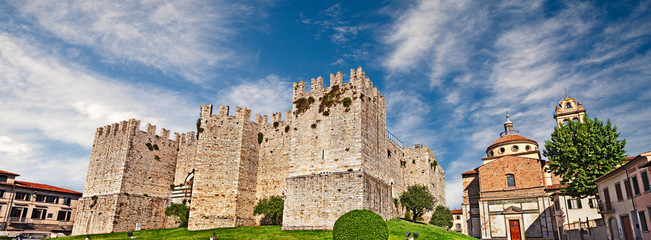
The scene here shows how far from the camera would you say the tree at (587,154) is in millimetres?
31672

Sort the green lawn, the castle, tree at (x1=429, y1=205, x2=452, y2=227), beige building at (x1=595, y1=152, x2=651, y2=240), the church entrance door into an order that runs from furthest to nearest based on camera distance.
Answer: tree at (x1=429, y1=205, x2=452, y2=227) → the church entrance door → the castle → the green lawn → beige building at (x1=595, y1=152, x2=651, y2=240)

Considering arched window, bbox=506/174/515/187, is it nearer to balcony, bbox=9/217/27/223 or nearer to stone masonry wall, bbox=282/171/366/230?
stone masonry wall, bbox=282/171/366/230

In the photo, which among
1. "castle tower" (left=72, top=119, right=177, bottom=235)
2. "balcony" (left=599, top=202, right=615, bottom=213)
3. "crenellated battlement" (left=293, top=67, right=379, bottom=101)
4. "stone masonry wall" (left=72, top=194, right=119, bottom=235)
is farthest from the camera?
"castle tower" (left=72, top=119, right=177, bottom=235)

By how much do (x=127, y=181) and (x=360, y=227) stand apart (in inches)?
1202

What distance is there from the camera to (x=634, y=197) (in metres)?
27.2

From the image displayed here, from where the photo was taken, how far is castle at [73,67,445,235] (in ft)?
106

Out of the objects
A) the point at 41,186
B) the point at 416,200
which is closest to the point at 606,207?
the point at 416,200

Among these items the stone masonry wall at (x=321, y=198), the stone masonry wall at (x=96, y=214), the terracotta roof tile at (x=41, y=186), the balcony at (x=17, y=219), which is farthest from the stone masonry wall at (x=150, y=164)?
the stone masonry wall at (x=321, y=198)

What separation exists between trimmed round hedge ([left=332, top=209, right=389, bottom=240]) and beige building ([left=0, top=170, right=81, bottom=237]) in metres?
41.5

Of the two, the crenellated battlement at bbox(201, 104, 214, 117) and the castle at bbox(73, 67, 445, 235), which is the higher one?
the crenellated battlement at bbox(201, 104, 214, 117)

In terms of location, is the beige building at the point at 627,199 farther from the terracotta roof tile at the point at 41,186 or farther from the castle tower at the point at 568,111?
the terracotta roof tile at the point at 41,186

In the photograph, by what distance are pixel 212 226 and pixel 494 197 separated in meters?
33.2

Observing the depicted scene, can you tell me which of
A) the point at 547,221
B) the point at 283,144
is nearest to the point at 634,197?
the point at 547,221

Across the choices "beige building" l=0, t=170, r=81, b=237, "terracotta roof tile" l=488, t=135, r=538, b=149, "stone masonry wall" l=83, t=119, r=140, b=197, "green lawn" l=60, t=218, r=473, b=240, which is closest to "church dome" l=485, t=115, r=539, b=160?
"terracotta roof tile" l=488, t=135, r=538, b=149
